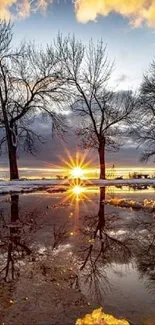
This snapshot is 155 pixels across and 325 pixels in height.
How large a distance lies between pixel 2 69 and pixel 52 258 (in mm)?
21719

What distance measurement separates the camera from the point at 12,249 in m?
7.47

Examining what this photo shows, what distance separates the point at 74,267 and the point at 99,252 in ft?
3.68

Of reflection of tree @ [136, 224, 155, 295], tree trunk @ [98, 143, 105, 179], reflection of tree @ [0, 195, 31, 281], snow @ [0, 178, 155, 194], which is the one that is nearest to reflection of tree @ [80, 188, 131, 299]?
reflection of tree @ [136, 224, 155, 295]

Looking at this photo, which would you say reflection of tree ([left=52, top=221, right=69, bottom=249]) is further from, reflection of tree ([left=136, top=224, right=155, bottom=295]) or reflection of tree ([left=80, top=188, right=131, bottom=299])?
reflection of tree ([left=136, top=224, right=155, bottom=295])

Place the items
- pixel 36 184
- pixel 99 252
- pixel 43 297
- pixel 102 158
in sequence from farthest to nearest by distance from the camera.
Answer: pixel 102 158
pixel 36 184
pixel 99 252
pixel 43 297

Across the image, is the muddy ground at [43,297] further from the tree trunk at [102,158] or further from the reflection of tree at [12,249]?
the tree trunk at [102,158]

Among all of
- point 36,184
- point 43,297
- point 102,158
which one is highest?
point 102,158

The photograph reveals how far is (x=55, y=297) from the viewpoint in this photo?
16.6 feet

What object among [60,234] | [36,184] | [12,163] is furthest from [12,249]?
[12,163]

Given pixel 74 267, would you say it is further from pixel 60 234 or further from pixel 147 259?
pixel 60 234

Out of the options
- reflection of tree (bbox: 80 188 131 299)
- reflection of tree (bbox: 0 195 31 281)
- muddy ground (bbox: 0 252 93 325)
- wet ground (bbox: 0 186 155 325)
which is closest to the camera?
muddy ground (bbox: 0 252 93 325)

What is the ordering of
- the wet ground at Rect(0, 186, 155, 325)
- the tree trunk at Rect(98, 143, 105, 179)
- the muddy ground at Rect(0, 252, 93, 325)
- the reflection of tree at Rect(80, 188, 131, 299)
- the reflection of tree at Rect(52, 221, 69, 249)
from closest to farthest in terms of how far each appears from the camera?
1. the muddy ground at Rect(0, 252, 93, 325)
2. the wet ground at Rect(0, 186, 155, 325)
3. the reflection of tree at Rect(80, 188, 131, 299)
4. the reflection of tree at Rect(52, 221, 69, 249)
5. the tree trunk at Rect(98, 143, 105, 179)

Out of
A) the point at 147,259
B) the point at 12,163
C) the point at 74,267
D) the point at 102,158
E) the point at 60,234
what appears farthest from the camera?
the point at 102,158

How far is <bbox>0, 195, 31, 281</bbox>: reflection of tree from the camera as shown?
6.05 meters
